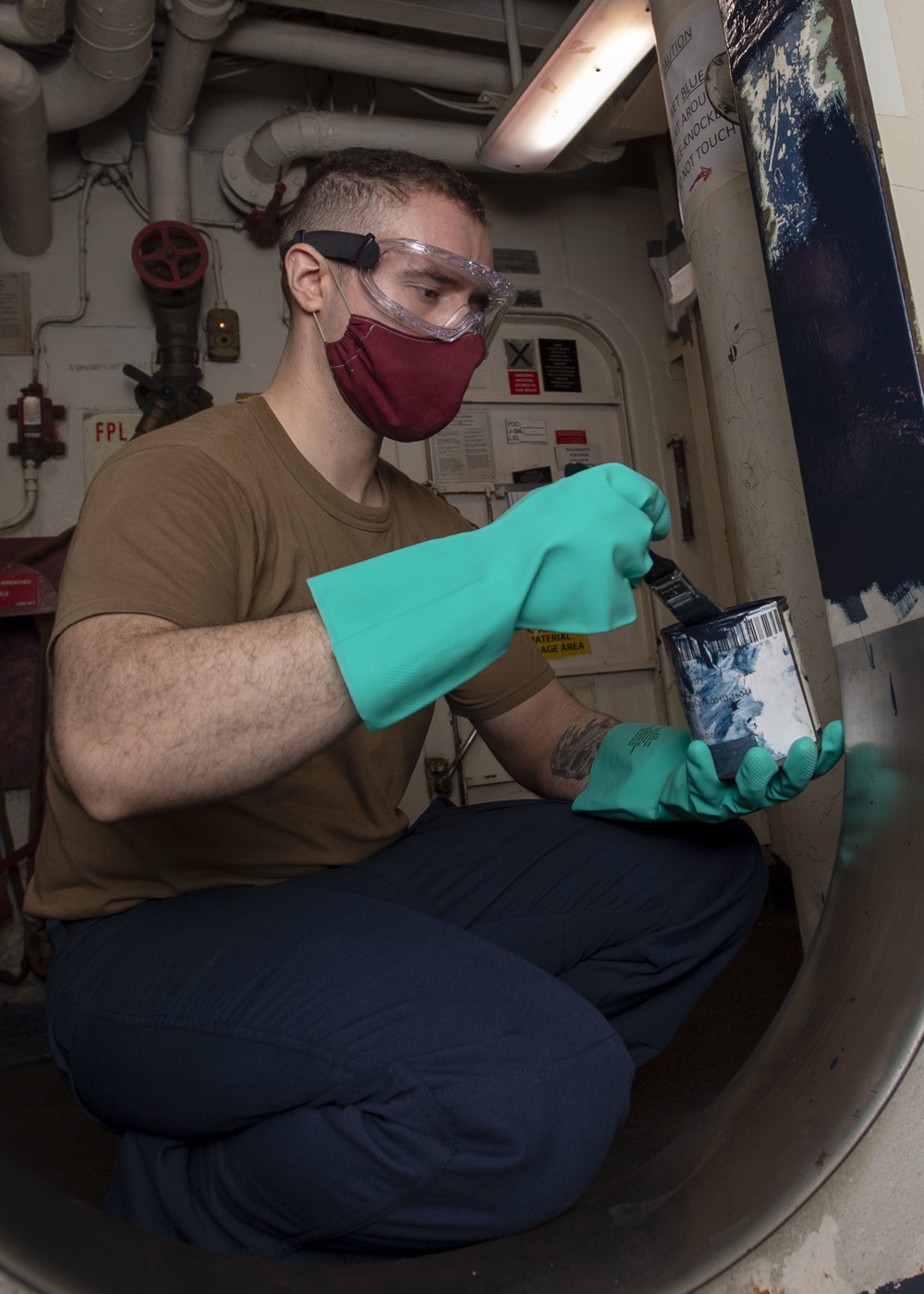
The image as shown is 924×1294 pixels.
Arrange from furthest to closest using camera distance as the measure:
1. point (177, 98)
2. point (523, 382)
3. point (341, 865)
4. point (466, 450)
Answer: point (523, 382), point (466, 450), point (177, 98), point (341, 865)

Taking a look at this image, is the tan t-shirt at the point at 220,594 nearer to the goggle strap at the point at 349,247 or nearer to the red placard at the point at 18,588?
the goggle strap at the point at 349,247

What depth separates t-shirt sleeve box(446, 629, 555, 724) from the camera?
1416 millimetres

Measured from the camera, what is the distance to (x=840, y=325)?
1021 millimetres

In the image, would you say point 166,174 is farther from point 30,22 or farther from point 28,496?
point 28,496

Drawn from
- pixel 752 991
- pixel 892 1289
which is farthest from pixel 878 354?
pixel 752 991

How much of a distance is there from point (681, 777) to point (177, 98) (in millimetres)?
2451

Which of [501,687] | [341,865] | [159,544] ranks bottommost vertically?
[341,865]

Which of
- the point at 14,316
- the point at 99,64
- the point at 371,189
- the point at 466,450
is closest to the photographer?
the point at 371,189

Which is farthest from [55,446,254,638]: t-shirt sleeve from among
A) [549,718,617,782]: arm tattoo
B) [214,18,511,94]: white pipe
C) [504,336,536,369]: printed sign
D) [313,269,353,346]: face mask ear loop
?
[504,336,536,369]: printed sign

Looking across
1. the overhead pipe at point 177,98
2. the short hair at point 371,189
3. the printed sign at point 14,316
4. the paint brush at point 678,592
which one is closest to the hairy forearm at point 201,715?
the paint brush at point 678,592

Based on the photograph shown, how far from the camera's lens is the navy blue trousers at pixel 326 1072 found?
79cm

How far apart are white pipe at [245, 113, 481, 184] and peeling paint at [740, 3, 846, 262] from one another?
70.6 inches

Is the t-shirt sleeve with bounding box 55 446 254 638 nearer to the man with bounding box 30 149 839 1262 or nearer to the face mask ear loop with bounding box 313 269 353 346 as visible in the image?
the man with bounding box 30 149 839 1262

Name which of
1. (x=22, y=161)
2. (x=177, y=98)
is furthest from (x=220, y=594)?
(x=177, y=98)
